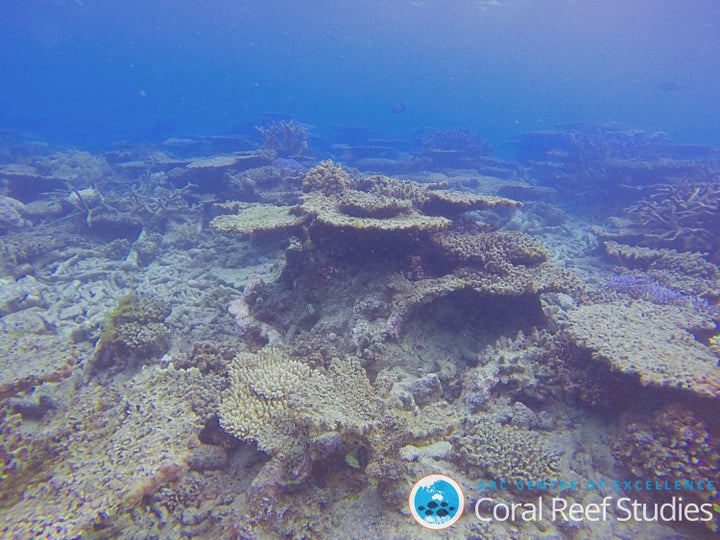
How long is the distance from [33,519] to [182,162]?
16475 mm

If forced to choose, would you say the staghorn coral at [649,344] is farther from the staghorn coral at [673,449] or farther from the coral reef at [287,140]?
the coral reef at [287,140]

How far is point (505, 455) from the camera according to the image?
3.21 m

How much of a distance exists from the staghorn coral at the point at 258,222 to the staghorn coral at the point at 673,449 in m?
5.10

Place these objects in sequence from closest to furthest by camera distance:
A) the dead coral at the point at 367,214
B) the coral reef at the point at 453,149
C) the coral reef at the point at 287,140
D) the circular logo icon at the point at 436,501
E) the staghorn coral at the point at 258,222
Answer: the circular logo icon at the point at 436,501, the dead coral at the point at 367,214, the staghorn coral at the point at 258,222, the coral reef at the point at 287,140, the coral reef at the point at 453,149

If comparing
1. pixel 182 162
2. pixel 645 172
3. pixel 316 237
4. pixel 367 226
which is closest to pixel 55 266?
pixel 182 162

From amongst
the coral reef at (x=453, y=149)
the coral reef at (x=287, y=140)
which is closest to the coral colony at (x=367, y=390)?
the coral reef at (x=287, y=140)

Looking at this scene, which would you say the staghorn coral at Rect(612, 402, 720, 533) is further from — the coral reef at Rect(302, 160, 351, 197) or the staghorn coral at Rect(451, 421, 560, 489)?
the coral reef at Rect(302, 160, 351, 197)

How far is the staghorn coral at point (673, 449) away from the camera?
115 inches

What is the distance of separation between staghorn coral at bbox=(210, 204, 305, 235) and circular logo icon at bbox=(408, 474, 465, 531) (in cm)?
405

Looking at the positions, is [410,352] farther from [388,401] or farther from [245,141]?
[245,141]

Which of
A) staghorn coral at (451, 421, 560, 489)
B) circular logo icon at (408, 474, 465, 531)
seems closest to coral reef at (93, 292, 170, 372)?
circular logo icon at (408, 474, 465, 531)

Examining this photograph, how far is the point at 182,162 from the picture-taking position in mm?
16281

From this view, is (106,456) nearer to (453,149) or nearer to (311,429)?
(311,429)

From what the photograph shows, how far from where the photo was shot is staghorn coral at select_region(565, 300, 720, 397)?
3363 millimetres
